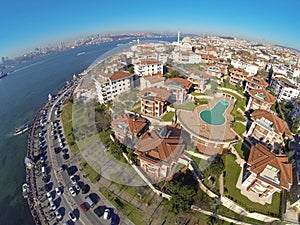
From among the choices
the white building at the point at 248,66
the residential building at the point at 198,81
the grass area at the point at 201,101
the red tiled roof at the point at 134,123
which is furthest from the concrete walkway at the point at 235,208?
the white building at the point at 248,66

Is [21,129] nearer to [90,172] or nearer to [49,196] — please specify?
[49,196]

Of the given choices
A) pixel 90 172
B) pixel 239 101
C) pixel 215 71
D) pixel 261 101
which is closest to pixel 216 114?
pixel 239 101

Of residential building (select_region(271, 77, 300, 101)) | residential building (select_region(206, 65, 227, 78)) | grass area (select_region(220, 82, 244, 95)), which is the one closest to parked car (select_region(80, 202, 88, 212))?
grass area (select_region(220, 82, 244, 95))

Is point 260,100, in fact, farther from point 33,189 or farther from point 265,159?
point 33,189

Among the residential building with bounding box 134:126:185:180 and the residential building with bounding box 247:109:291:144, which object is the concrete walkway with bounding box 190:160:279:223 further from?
the residential building with bounding box 247:109:291:144

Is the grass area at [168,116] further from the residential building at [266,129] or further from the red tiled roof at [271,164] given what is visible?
the red tiled roof at [271,164]

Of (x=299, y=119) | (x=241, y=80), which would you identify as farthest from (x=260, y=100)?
(x=241, y=80)
